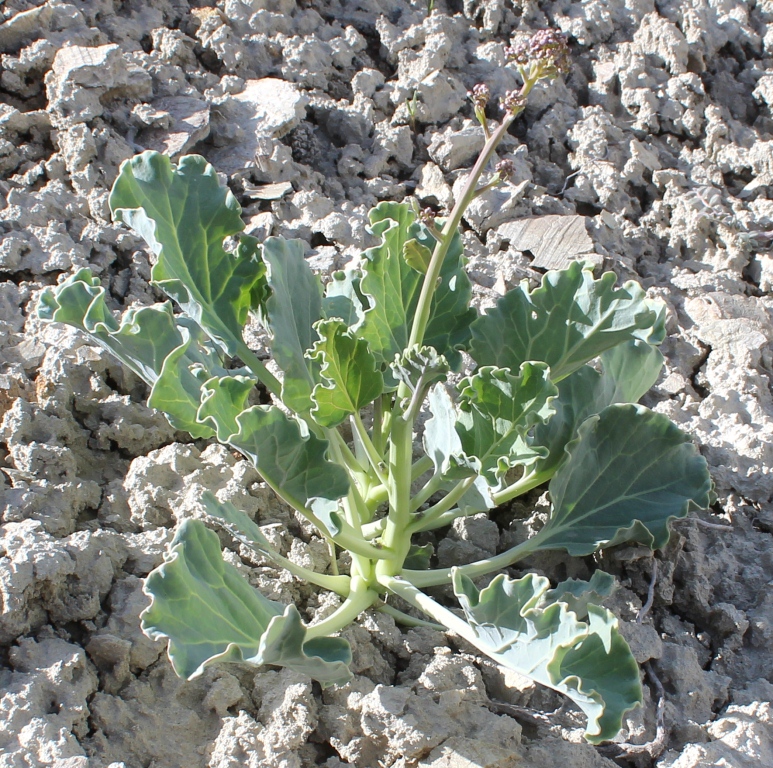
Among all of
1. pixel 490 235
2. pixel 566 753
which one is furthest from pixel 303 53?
pixel 566 753

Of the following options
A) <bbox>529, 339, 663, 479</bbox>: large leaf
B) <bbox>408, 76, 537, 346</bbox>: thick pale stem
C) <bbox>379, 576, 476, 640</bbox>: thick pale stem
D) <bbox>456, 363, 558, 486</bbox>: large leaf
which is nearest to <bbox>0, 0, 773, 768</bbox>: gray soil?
<bbox>379, 576, 476, 640</bbox>: thick pale stem

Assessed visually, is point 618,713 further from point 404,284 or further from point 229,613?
point 404,284

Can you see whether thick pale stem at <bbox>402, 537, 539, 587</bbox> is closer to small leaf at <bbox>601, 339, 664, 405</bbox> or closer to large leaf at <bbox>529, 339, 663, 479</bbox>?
large leaf at <bbox>529, 339, 663, 479</bbox>

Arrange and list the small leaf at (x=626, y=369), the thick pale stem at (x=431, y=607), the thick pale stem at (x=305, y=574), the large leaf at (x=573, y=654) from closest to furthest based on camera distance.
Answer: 1. the large leaf at (x=573, y=654)
2. the thick pale stem at (x=431, y=607)
3. the thick pale stem at (x=305, y=574)
4. the small leaf at (x=626, y=369)

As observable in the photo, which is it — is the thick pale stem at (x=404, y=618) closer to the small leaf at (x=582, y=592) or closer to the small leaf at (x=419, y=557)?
the small leaf at (x=419, y=557)

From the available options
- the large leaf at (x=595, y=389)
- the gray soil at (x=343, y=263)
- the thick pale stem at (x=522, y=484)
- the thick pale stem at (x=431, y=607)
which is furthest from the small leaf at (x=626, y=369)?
the thick pale stem at (x=431, y=607)

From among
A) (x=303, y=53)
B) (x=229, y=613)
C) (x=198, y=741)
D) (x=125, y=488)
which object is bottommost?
(x=198, y=741)
